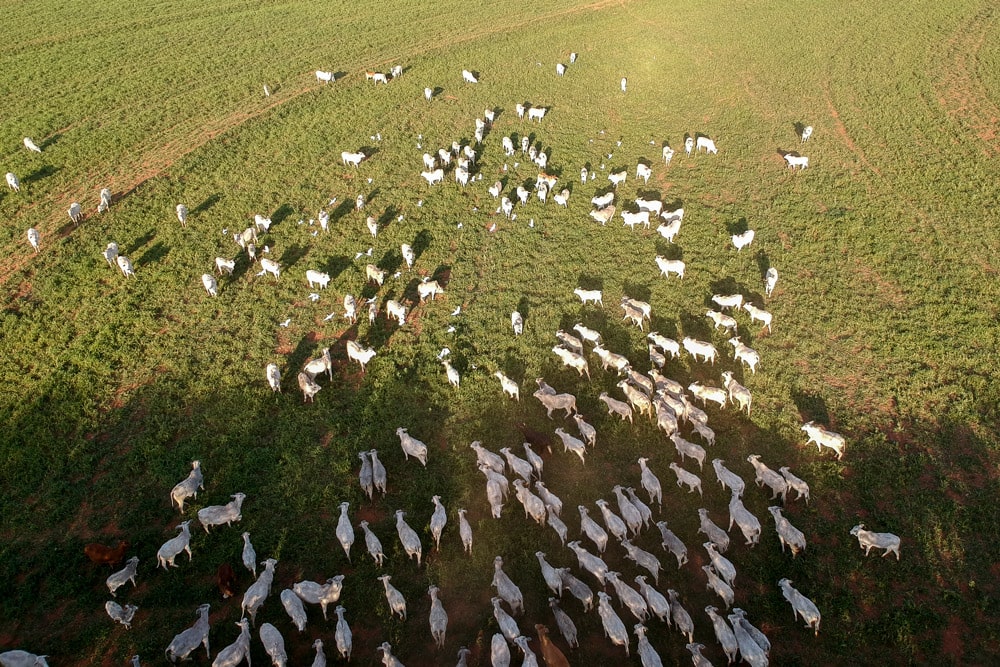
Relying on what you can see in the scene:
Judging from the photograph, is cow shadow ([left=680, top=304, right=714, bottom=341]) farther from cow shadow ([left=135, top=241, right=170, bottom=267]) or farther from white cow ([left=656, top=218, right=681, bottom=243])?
cow shadow ([left=135, top=241, right=170, bottom=267])

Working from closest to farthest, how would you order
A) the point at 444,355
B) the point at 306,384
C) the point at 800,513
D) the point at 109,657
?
the point at 109,657 → the point at 800,513 → the point at 306,384 → the point at 444,355

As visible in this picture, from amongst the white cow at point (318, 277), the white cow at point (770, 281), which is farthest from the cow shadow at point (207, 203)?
the white cow at point (770, 281)

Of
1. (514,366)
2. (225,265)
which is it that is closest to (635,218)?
(514,366)

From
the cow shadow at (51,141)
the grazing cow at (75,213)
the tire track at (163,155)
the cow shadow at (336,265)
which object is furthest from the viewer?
the cow shadow at (51,141)

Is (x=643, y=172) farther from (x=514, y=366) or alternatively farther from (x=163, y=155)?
(x=163, y=155)

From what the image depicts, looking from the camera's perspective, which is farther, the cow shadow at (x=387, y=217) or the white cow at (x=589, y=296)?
the cow shadow at (x=387, y=217)

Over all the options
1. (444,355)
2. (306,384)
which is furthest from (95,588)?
(444,355)

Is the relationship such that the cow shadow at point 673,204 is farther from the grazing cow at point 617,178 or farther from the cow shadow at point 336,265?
the cow shadow at point 336,265

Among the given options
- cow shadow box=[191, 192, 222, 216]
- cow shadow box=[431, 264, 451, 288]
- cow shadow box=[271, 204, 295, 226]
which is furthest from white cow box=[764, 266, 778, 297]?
cow shadow box=[191, 192, 222, 216]

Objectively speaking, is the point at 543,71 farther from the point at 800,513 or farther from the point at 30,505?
the point at 30,505
